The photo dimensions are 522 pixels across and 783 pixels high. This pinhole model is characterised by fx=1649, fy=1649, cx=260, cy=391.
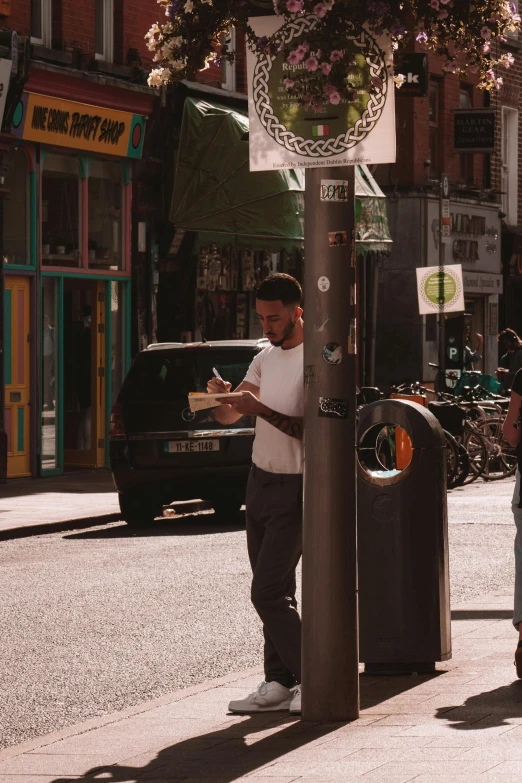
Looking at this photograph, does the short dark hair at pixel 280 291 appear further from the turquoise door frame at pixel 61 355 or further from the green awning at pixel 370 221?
the green awning at pixel 370 221

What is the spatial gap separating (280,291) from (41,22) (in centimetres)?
1548

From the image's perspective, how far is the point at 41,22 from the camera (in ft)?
70.2

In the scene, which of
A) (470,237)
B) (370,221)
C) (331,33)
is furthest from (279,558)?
(470,237)

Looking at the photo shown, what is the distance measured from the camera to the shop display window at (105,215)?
22.5 metres

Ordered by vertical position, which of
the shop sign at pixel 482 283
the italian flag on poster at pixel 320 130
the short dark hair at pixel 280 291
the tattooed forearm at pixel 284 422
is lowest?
the tattooed forearm at pixel 284 422

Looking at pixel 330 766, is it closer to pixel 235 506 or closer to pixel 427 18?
pixel 427 18

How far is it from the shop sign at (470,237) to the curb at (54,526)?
700 inches

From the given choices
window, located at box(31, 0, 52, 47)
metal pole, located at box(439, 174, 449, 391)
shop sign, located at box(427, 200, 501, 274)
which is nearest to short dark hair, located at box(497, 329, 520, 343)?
metal pole, located at box(439, 174, 449, 391)

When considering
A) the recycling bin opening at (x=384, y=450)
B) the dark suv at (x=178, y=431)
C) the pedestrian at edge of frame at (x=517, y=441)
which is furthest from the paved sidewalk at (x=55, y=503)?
the pedestrian at edge of frame at (x=517, y=441)

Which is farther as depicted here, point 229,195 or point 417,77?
point 417,77

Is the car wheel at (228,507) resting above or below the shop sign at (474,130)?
below

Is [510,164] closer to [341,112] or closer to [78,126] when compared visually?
[78,126]

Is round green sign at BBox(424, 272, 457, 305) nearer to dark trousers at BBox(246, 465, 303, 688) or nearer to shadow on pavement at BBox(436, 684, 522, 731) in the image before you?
shadow on pavement at BBox(436, 684, 522, 731)

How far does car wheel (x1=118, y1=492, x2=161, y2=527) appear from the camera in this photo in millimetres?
15680
